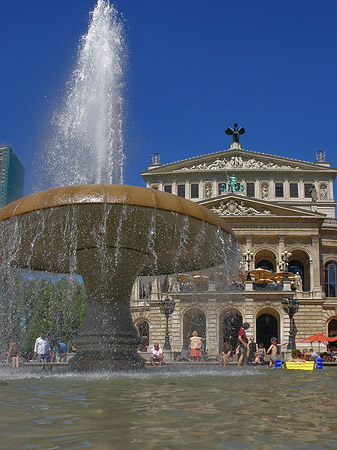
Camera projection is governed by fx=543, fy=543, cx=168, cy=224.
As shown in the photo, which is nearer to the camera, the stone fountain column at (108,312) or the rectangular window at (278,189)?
the stone fountain column at (108,312)

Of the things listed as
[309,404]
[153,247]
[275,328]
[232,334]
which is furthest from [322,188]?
[309,404]

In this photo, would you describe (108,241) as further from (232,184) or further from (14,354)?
(232,184)

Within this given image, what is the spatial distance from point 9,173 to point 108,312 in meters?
79.1

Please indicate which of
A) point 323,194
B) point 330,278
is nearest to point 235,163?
point 323,194

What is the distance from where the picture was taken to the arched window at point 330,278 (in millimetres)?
47656

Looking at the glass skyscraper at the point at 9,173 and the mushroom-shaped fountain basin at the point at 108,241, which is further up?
the glass skyscraper at the point at 9,173

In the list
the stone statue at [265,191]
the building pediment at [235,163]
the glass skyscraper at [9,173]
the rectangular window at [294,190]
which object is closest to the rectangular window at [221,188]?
the building pediment at [235,163]

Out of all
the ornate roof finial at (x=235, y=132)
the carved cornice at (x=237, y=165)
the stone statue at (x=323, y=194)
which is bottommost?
the stone statue at (x=323, y=194)

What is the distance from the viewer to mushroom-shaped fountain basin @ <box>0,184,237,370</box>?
818cm

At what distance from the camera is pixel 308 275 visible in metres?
46.9

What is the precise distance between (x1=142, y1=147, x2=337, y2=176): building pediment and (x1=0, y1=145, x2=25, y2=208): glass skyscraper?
34498 mm

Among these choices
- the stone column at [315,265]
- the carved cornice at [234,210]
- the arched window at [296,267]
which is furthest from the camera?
the arched window at [296,267]

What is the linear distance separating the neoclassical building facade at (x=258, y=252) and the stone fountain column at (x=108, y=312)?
63.5ft

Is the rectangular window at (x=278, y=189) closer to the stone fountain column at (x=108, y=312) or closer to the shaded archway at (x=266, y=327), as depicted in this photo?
the shaded archway at (x=266, y=327)
